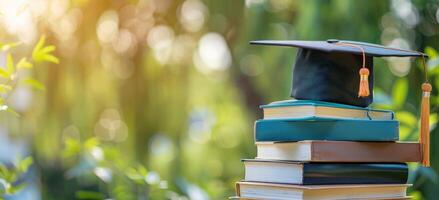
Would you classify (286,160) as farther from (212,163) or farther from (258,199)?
(212,163)

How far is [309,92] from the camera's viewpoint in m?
1.03

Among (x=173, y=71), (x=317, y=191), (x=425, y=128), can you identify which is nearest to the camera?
(x=317, y=191)

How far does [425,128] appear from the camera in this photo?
1.10 meters

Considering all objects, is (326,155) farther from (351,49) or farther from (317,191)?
(351,49)

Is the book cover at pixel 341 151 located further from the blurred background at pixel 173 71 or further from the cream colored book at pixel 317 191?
the blurred background at pixel 173 71

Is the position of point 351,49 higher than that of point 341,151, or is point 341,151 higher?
point 351,49

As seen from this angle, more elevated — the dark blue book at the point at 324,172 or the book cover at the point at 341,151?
the book cover at the point at 341,151

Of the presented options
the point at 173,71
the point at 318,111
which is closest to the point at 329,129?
the point at 318,111

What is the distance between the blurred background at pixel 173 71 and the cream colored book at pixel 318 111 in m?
1.76

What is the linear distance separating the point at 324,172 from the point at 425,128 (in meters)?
0.22

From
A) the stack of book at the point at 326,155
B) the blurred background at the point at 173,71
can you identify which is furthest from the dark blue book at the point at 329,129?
the blurred background at the point at 173,71

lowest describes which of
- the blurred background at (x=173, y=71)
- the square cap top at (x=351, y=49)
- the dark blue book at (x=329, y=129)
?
the dark blue book at (x=329, y=129)

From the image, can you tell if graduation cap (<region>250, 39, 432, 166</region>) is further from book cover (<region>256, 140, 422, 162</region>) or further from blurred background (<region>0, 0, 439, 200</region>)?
blurred background (<region>0, 0, 439, 200</region>)

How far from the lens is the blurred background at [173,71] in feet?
9.24
